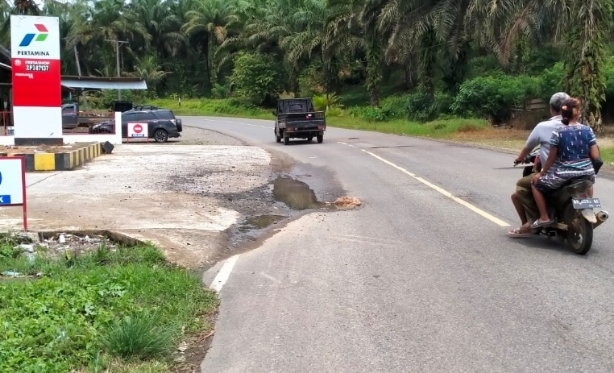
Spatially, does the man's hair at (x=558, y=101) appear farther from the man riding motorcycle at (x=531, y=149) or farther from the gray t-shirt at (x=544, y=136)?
the gray t-shirt at (x=544, y=136)

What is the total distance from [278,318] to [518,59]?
126ft

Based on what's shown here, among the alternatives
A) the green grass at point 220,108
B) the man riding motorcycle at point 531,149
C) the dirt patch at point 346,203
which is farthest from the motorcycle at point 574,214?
the green grass at point 220,108

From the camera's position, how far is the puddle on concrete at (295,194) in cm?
1271

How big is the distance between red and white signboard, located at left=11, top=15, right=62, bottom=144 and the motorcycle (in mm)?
16429

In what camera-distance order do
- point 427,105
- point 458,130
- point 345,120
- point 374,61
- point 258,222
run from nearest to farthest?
point 258,222 < point 458,130 < point 427,105 < point 374,61 < point 345,120

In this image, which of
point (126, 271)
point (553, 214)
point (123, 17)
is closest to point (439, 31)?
point (553, 214)

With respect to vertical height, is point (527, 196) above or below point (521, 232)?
above

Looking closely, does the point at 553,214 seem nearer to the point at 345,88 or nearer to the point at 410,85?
the point at 410,85

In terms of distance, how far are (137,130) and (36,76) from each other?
38.0 feet

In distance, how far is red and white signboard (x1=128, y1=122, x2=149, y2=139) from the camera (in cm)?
3203

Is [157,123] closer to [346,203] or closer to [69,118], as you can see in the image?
[69,118]

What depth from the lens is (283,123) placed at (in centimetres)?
2889

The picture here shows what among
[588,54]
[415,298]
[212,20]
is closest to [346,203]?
[415,298]

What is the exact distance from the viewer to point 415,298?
6.34 metres
